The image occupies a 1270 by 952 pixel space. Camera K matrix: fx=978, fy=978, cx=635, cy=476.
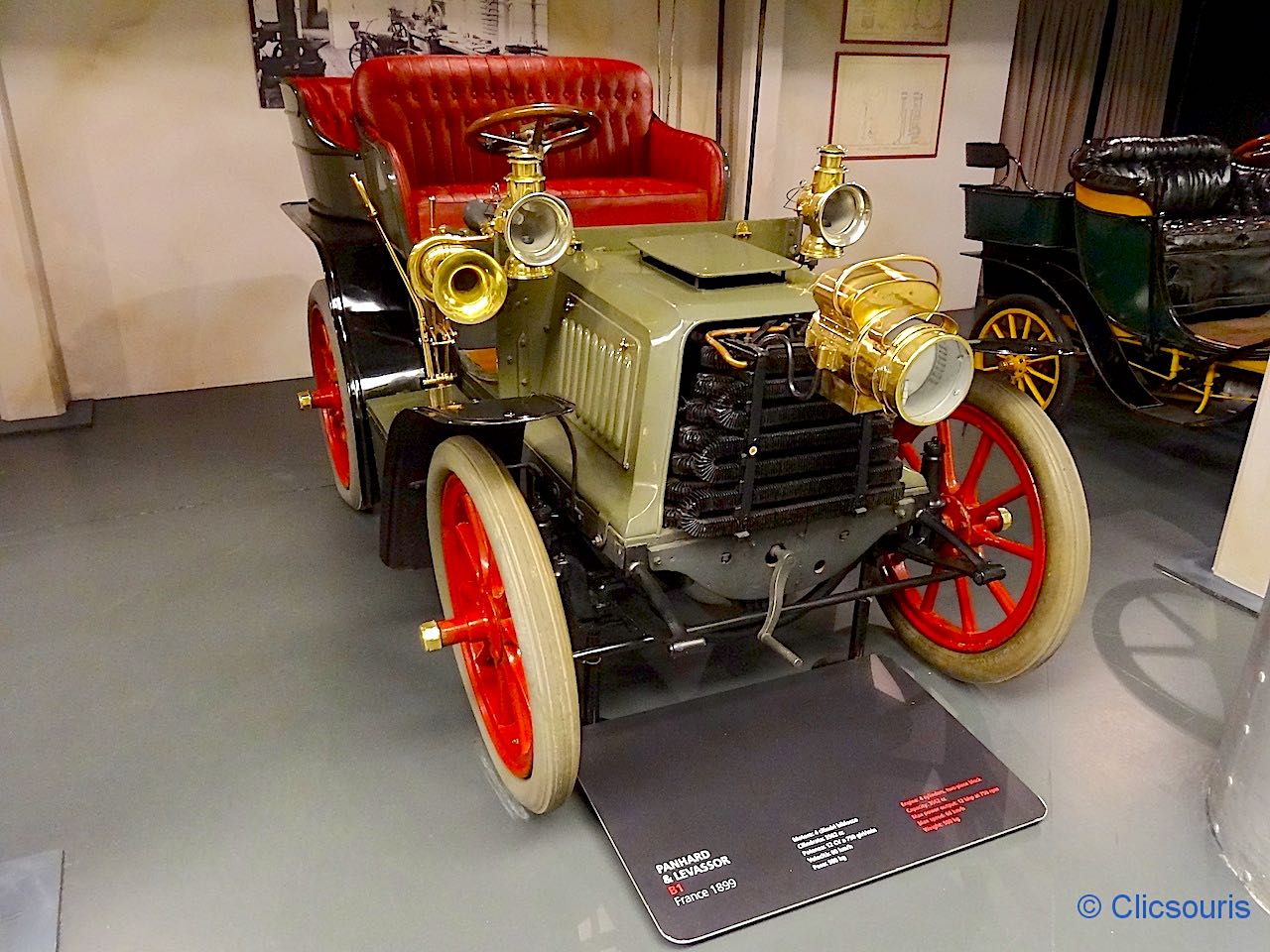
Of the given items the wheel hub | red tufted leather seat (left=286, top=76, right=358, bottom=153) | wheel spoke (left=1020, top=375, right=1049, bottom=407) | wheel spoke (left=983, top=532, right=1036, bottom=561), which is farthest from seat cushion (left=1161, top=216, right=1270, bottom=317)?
red tufted leather seat (left=286, top=76, right=358, bottom=153)

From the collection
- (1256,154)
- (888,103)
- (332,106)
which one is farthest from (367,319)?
(1256,154)

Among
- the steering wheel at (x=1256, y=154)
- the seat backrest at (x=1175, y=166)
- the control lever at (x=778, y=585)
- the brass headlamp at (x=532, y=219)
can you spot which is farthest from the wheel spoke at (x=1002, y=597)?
the steering wheel at (x=1256, y=154)

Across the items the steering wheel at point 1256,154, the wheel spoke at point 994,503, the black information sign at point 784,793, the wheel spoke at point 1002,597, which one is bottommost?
the black information sign at point 784,793

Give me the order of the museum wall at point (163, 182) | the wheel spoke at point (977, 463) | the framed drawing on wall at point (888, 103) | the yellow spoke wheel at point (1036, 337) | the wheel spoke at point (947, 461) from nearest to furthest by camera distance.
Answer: the wheel spoke at point (977, 463), the wheel spoke at point (947, 461), the yellow spoke wheel at point (1036, 337), the museum wall at point (163, 182), the framed drawing on wall at point (888, 103)

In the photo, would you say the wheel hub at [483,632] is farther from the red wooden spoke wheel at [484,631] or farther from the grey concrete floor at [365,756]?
the grey concrete floor at [365,756]

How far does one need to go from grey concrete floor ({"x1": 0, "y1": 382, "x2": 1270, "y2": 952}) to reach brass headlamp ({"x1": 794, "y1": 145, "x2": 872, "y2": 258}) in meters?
1.13

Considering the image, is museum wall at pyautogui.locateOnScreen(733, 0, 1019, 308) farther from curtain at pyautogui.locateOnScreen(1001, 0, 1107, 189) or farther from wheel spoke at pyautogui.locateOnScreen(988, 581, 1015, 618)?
wheel spoke at pyautogui.locateOnScreen(988, 581, 1015, 618)

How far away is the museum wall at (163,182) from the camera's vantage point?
14.3ft

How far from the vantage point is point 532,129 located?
8.00 ft

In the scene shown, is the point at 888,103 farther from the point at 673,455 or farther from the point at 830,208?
the point at 673,455

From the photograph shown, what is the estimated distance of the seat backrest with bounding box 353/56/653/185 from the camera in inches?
141

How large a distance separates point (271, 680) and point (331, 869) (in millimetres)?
760

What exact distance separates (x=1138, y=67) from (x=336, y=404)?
5.95 m

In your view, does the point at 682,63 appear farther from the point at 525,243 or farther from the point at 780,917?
the point at 780,917
